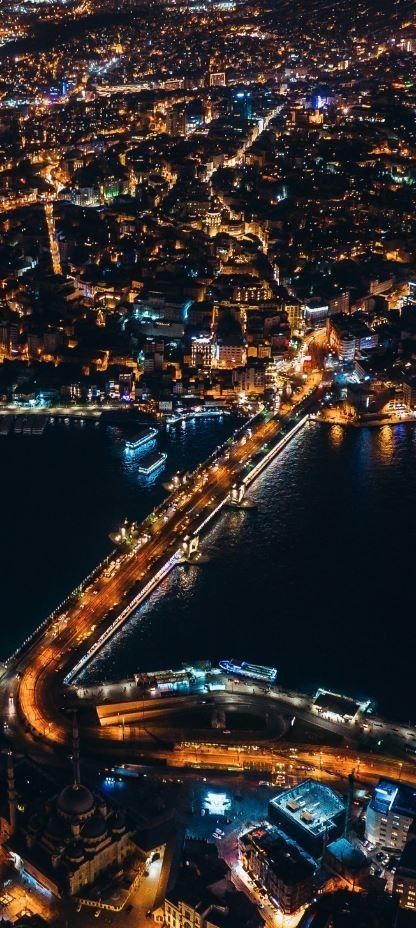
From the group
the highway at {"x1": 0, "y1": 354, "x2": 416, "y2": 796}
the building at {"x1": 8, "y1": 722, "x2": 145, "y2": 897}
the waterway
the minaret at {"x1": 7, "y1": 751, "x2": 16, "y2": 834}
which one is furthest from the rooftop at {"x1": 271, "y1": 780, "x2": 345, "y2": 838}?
the minaret at {"x1": 7, "y1": 751, "x2": 16, "y2": 834}

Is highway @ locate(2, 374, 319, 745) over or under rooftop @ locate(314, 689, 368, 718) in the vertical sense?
over

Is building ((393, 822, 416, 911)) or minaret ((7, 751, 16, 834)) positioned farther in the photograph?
minaret ((7, 751, 16, 834))

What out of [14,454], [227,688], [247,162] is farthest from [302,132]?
[227,688]

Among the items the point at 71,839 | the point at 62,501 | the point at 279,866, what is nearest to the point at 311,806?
the point at 279,866

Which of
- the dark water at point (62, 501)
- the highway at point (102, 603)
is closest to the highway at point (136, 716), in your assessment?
the highway at point (102, 603)

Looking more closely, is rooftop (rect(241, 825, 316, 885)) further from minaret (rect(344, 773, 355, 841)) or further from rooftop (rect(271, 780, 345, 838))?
minaret (rect(344, 773, 355, 841))

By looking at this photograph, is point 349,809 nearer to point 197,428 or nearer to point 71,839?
point 71,839

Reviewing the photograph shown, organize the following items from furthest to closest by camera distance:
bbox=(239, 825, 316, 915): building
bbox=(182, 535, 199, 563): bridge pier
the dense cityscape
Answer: bbox=(182, 535, 199, 563): bridge pier → the dense cityscape → bbox=(239, 825, 316, 915): building
